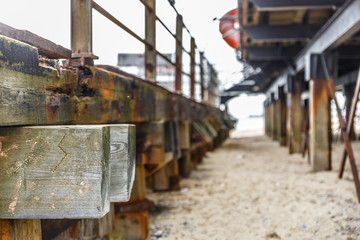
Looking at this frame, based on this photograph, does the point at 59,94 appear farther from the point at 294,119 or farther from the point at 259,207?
the point at 294,119

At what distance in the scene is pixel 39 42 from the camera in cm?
166

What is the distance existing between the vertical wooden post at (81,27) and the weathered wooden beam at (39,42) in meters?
0.18

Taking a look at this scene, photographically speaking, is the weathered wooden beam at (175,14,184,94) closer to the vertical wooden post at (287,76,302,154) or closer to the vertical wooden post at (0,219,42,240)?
the vertical wooden post at (0,219,42,240)

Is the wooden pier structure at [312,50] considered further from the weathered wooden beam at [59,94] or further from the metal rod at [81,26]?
the metal rod at [81,26]

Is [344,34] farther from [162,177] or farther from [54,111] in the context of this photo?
[54,111]

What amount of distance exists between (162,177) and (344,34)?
11.3 ft

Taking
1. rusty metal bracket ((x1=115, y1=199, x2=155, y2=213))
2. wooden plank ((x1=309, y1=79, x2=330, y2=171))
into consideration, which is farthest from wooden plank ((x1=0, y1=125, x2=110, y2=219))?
wooden plank ((x1=309, y1=79, x2=330, y2=171))

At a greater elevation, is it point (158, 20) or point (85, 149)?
point (158, 20)

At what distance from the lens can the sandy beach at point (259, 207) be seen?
3.53 m

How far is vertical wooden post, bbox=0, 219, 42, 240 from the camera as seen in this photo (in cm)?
141

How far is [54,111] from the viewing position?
5.77ft

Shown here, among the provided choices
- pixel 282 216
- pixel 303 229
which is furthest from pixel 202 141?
pixel 303 229

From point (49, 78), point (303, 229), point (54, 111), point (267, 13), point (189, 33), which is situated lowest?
point (303, 229)

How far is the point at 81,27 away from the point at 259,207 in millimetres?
A: 3244
